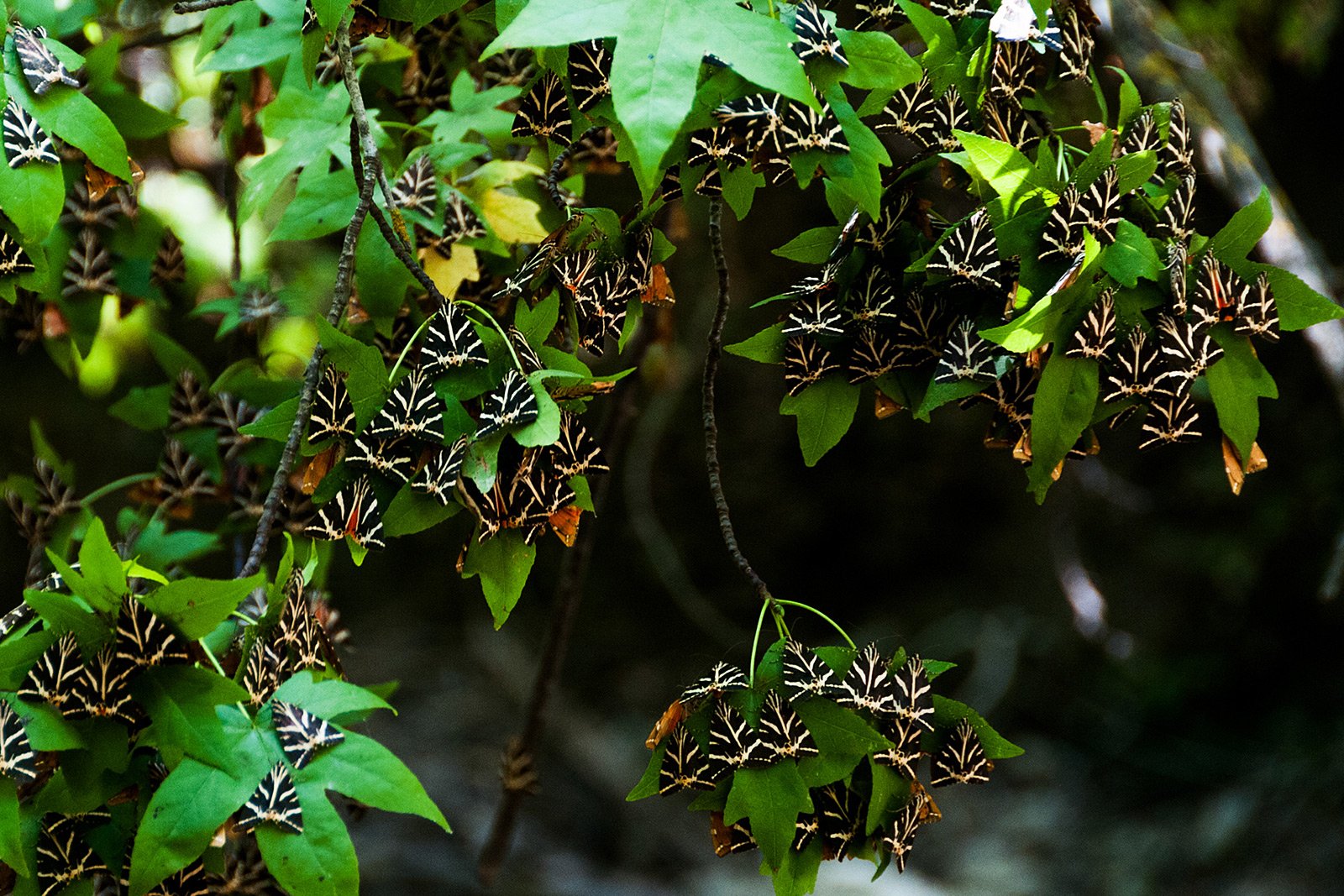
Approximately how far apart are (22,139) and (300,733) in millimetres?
445

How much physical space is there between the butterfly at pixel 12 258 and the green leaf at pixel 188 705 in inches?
13.3

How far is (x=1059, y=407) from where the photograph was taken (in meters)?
0.73

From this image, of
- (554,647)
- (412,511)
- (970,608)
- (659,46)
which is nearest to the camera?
(659,46)

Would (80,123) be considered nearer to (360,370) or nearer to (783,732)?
(360,370)

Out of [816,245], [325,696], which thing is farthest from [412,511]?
[816,245]

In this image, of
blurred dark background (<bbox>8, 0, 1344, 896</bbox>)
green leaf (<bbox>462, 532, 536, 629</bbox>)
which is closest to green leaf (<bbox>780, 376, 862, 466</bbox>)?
green leaf (<bbox>462, 532, 536, 629</bbox>)

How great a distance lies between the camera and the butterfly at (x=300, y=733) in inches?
28.9

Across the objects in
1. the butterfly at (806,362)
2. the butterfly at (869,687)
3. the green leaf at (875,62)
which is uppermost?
the green leaf at (875,62)

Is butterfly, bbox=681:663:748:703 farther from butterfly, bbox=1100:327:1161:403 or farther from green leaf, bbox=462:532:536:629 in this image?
butterfly, bbox=1100:327:1161:403

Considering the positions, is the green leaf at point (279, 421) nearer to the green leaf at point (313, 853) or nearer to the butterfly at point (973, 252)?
the green leaf at point (313, 853)

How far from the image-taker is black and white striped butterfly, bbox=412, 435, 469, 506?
698mm

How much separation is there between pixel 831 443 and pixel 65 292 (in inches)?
32.2

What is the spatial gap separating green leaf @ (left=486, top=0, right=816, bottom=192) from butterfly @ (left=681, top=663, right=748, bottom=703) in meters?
0.34

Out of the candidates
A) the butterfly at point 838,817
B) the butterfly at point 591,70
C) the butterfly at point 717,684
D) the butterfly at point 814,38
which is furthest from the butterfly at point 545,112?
the butterfly at point 838,817
